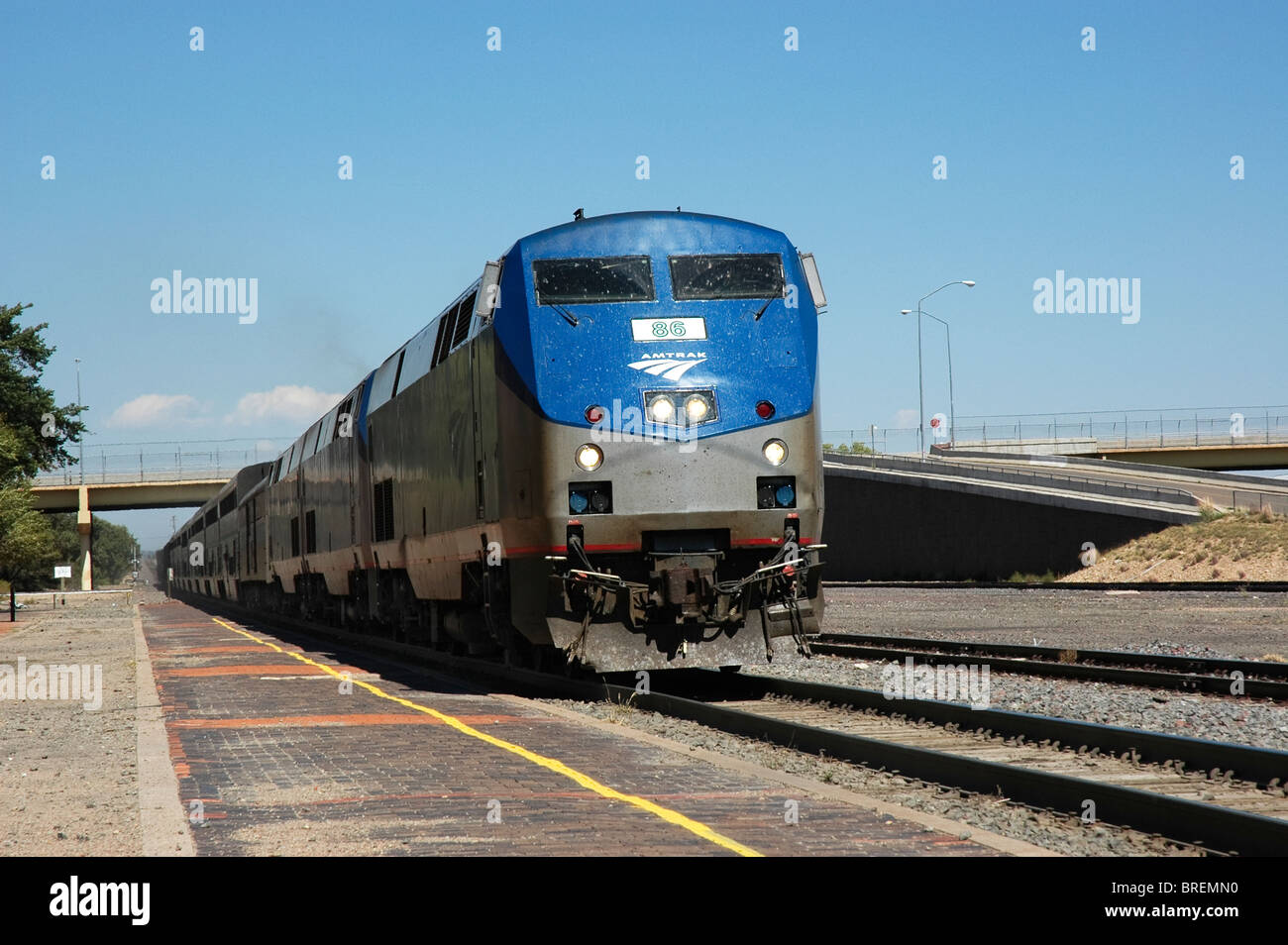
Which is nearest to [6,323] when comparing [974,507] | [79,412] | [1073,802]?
[79,412]

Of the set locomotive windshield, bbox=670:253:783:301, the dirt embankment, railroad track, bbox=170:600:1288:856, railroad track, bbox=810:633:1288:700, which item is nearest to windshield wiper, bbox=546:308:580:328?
locomotive windshield, bbox=670:253:783:301

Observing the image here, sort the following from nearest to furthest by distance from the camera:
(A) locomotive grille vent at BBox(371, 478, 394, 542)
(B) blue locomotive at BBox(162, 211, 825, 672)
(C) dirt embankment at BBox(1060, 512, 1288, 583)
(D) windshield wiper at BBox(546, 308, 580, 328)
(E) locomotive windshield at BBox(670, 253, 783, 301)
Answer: (B) blue locomotive at BBox(162, 211, 825, 672), (D) windshield wiper at BBox(546, 308, 580, 328), (E) locomotive windshield at BBox(670, 253, 783, 301), (A) locomotive grille vent at BBox(371, 478, 394, 542), (C) dirt embankment at BBox(1060, 512, 1288, 583)

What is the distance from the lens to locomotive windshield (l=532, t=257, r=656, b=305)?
1333cm

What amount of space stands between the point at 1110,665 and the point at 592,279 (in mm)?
7643

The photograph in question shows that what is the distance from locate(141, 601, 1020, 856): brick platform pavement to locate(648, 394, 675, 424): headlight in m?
2.79

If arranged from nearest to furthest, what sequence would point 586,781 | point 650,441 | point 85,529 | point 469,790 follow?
1. point 469,790
2. point 586,781
3. point 650,441
4. point 85,529

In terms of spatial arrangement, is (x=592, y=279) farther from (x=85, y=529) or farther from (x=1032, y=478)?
(x=85, y=529)

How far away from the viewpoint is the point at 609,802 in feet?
26.9

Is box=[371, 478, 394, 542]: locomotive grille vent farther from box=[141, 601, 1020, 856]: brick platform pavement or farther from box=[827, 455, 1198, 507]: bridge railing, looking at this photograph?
box=[827, 455, 1198, 507]: bridge railing

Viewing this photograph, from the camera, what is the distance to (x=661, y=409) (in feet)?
42.1

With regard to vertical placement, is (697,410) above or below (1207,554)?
above

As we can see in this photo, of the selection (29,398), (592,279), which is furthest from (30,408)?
(592,279)

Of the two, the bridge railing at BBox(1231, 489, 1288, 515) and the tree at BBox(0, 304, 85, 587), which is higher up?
the tree at BBox(0, 304, 85, 587)
